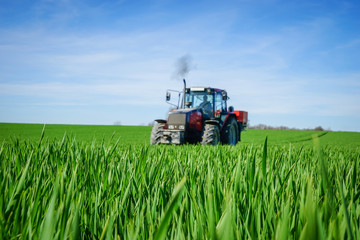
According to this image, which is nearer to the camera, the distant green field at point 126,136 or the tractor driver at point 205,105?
the tractor driver at point 205,105

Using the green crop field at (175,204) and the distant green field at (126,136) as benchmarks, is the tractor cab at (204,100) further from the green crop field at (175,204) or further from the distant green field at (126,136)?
the green crop field at (175,204)

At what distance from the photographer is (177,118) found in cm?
851

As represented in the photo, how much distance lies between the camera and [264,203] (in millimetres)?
1167

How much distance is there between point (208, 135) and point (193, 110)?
103 centimetres

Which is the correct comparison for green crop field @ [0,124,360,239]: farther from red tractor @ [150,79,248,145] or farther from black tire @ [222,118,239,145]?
black tire @ [222,118,239,145]

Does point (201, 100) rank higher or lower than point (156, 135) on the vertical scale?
higher

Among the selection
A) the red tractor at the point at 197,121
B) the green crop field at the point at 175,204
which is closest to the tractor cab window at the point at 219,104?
the red tractor at the point at 197,121

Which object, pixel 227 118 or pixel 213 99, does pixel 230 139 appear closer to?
pixel 227 118

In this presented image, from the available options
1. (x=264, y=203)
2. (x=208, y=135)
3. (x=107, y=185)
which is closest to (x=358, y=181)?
(x=264, y=203)

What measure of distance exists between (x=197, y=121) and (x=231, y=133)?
238cm

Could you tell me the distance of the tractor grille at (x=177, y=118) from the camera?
8.41m

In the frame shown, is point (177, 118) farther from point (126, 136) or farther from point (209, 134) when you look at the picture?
point (126, 136)

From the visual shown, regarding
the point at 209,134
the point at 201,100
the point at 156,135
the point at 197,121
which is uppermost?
the point at 201,100

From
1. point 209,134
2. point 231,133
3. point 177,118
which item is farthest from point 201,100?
point 231,133
